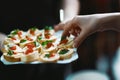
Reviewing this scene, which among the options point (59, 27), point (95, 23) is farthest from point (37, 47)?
point (95, 23)

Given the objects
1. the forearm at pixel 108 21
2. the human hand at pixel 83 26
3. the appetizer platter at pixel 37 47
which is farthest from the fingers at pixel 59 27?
the forearm at pixel 108 21

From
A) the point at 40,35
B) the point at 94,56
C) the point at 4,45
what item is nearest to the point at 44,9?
the point at 40,35

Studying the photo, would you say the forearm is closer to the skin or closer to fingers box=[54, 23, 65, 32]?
the skin

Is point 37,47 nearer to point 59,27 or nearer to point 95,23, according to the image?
point 59,27

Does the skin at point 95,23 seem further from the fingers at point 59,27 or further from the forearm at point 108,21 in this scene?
the fingers at point 59,27

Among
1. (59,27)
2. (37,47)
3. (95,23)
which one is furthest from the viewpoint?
(59,27)

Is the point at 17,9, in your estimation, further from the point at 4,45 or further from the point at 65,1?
the point at 4,45

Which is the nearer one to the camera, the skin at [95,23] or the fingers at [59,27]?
the skin at [95,23]

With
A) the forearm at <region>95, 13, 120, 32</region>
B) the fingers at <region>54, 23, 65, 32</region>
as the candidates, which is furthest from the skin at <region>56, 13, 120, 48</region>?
the fingers at <region>54, 23, 65, 32</region>

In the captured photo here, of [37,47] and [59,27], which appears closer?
[37,47]
